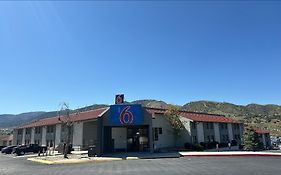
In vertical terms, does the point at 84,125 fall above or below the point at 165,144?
above

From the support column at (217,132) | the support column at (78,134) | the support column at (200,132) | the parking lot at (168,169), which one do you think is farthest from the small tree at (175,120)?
the parking lot at (168,169)

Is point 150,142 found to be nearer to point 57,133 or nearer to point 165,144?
point 165,144

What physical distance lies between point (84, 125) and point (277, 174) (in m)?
39.3

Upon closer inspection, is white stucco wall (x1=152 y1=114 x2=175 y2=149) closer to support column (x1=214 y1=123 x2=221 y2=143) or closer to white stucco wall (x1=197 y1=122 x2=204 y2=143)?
white stucco wall (x1=197 y1=122 x2=204 y2=143)

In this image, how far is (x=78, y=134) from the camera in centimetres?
5281

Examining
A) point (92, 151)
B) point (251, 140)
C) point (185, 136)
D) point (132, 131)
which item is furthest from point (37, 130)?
point (251, 140)

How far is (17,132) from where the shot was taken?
82062mm

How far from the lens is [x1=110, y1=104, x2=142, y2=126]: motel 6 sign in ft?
136

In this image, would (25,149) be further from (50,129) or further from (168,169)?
(168,169)

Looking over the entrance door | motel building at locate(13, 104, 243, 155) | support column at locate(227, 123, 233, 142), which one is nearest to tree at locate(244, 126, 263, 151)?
motel building at locate(13, 104, 243, 155)

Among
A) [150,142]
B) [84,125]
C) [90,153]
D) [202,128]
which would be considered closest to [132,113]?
[150,142]

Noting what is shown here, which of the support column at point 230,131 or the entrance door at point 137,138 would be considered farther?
the support column at point 230,131

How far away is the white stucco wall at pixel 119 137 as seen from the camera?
45750 millimetres

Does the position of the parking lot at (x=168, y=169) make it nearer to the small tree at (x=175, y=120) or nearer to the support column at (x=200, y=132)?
the small tree at (x=175, y=120)
